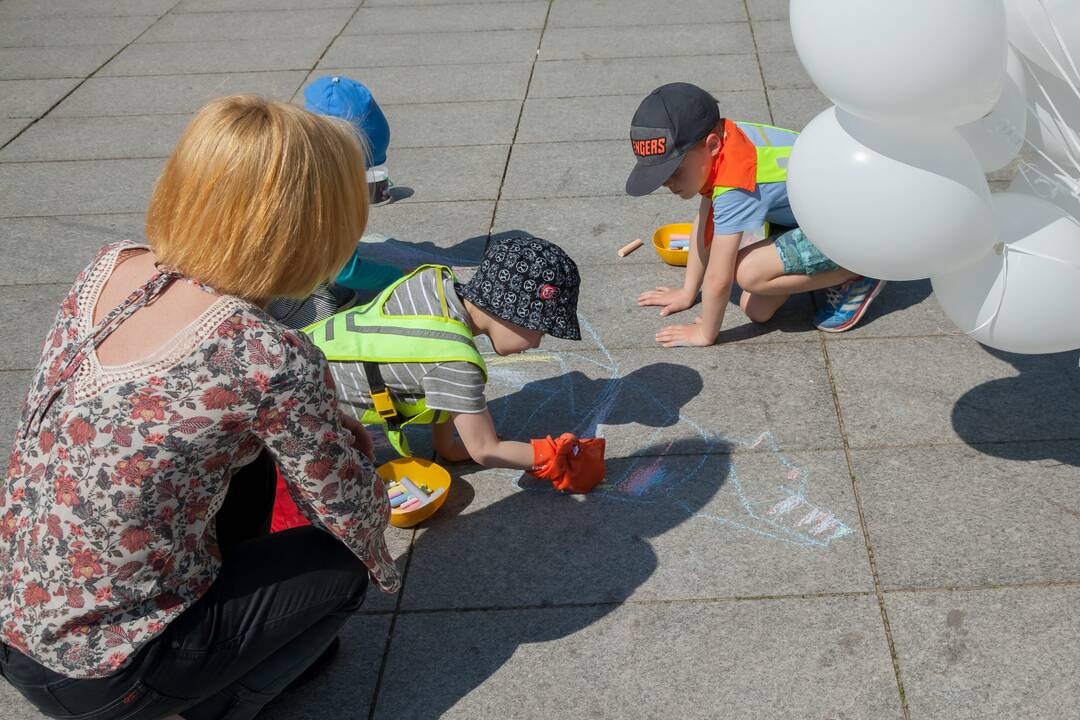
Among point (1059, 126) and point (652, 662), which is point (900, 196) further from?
point (652, 662)

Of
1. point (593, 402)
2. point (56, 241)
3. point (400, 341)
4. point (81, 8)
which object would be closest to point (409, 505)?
point (400, 341)

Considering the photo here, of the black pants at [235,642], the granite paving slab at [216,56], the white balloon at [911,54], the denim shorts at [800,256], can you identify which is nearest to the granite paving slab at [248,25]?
the granite paving slab at [216,56]

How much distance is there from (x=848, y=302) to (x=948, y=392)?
532 mm

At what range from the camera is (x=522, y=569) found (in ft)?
9.27

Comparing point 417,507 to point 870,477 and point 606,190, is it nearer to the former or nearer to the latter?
point 870,477

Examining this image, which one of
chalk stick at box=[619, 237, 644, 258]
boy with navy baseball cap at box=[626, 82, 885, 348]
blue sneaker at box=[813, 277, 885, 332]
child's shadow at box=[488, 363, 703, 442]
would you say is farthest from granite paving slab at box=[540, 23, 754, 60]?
child's shadow at box=[488, 363, 703, 442]

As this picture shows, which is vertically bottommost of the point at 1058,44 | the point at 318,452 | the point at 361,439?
the point at 361,439

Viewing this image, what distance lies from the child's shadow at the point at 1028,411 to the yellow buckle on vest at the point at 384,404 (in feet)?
5.72

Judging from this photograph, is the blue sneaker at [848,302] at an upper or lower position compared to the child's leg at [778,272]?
lower

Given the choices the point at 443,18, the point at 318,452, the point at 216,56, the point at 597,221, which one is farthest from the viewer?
the point at 443,18

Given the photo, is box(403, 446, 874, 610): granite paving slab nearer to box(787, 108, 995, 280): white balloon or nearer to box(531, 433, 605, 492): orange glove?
box(531, 433, 605, 492): orange glove

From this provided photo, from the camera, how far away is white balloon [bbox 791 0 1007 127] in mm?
2170

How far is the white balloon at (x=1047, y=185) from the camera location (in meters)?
2.55

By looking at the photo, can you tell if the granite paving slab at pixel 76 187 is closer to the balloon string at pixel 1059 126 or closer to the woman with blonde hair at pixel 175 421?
the woman with blonde hair at pixel 175 421
